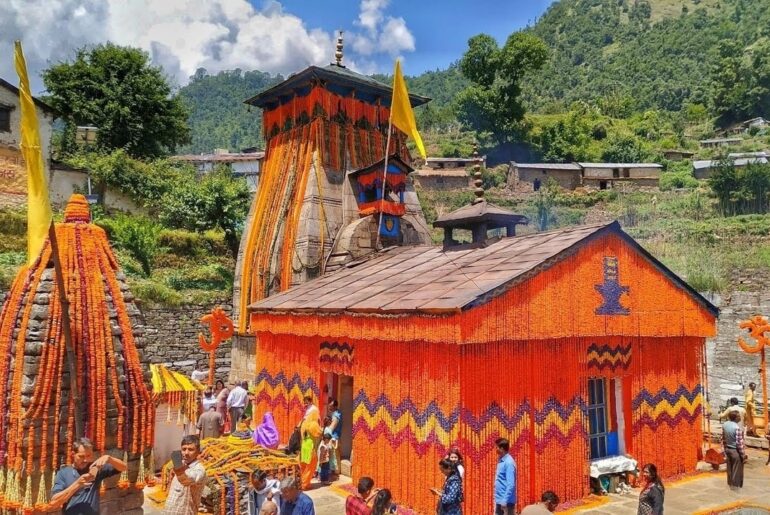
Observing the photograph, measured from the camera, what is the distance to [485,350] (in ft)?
29.0

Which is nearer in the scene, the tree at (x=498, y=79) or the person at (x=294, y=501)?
the person at (x=294, y=501)

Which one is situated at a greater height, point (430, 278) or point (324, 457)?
point (430, 278)

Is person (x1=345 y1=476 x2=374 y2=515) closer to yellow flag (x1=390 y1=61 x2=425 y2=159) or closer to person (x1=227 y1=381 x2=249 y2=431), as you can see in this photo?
person (x1=227 y1=381 x2=249 y2=431)

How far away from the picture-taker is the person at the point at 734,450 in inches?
401

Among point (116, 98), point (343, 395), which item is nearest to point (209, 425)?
point (343, 395)

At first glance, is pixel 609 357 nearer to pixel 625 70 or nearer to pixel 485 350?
pixel 485 350

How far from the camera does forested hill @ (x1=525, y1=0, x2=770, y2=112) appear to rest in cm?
8650

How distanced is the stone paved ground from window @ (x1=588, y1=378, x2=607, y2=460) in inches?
34.4

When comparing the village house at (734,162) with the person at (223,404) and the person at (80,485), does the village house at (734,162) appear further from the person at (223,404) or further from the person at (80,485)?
the person at (80,485)

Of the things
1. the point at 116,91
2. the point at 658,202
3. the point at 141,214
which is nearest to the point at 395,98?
the point at 141,214

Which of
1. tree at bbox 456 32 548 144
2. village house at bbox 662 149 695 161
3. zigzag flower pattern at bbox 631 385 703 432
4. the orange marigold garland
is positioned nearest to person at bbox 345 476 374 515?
the orange marigold garland

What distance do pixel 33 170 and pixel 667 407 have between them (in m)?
11.0

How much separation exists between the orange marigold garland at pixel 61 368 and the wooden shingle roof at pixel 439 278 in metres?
3.88

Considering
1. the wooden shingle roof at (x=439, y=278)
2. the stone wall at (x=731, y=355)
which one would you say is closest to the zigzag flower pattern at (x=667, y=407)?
the wooden shingle roof at (x=439, y=278)
